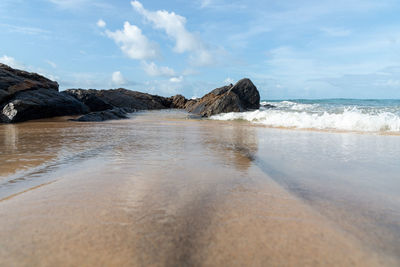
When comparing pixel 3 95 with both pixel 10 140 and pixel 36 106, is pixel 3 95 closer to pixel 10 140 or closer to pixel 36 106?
pixel 36 106

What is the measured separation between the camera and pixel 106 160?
112 inches

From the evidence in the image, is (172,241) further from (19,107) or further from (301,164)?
(19,107)

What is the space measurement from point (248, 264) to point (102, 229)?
0.71 meters

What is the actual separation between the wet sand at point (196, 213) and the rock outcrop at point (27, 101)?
770 cm

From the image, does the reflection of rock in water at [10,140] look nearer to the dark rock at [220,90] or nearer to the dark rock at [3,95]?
the dark rock at [3,95]

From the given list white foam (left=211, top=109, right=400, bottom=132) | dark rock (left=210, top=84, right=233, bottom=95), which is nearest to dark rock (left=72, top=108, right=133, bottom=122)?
white foam (left=211, top=109, right=400, bottom=132)

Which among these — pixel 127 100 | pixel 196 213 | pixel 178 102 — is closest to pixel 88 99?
pixel 127 100

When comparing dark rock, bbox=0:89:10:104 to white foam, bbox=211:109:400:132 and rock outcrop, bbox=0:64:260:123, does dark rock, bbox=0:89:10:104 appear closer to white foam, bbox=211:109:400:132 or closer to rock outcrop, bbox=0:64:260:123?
rock outcrop, bbox=0:64:260:123

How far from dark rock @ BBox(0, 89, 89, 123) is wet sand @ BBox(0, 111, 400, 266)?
764 centimetres

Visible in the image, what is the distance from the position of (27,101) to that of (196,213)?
33.9 ft

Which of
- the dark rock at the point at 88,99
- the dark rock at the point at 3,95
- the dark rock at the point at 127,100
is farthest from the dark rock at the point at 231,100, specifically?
the dark rock at the point at 3,95

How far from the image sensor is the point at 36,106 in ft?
31.8

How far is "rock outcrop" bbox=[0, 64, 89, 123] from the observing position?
29.6 feet

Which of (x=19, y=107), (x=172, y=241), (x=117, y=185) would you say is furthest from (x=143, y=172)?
(x=19, y=107)
